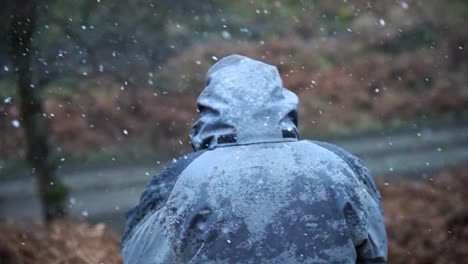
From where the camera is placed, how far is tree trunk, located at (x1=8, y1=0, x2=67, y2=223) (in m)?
6.88

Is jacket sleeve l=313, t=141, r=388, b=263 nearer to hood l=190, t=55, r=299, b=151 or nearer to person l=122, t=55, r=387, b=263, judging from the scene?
person l=122, t=55, r=387, b=263

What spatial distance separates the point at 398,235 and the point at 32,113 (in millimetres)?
4364

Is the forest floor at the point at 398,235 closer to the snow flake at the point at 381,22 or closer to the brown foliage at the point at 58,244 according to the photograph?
the brown foliage at the point at 58,244

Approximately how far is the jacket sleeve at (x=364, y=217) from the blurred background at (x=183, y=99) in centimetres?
330

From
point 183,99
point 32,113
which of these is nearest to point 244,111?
point 32,113

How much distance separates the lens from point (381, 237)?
3014 millimetres

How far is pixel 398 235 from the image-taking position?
23.3 ft

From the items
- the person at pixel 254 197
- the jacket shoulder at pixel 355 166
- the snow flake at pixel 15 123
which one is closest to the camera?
the person at pixel 254 197

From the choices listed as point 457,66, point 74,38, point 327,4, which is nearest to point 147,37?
point 74,38

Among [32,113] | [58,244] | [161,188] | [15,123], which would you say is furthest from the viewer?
[15,123]

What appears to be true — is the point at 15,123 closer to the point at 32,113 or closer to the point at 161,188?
the point at 32,113

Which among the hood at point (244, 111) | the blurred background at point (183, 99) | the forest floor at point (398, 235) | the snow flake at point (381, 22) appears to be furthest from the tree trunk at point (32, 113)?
the snow flake at point (381, 22)

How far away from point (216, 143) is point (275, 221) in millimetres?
427

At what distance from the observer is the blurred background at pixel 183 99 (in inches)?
281
